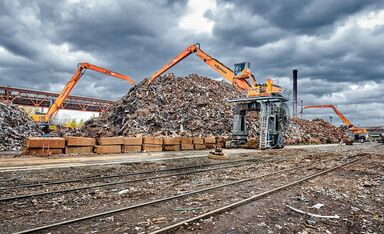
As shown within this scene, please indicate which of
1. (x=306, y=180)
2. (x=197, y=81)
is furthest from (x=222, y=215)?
(x=197, y=81)

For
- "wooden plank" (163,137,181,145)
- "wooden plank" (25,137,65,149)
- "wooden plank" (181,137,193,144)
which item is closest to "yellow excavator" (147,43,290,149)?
"wooden plank" (181,137,193,144)

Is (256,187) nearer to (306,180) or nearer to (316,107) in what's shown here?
(306,180)

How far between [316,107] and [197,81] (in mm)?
45469

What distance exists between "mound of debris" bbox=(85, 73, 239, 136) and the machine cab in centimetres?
673

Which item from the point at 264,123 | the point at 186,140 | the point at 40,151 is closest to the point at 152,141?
the point at 186,140

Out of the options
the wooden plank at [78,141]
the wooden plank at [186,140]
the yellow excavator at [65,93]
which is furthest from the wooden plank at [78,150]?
the yellow excavator at [65,93]

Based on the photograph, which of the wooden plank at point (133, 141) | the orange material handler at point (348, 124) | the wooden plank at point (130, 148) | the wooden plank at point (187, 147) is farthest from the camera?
the orange material handler at point (348, 124)

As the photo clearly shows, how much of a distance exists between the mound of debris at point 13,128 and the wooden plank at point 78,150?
5.51 metres

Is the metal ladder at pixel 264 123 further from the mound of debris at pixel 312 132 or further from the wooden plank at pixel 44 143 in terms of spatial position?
the wooden plank at pixel 44 143

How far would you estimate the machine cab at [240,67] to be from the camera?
2273 cm

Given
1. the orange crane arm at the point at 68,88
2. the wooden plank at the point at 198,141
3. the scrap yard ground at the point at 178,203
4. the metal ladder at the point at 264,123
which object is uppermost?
the orange crane arm at the point at 68,88

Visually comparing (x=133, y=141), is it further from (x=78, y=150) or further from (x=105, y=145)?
(x=78, y=150)

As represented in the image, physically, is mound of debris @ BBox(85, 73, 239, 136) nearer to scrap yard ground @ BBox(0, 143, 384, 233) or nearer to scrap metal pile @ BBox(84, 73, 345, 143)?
scrap metal pile @ BBox(84, 73, 345, 143)

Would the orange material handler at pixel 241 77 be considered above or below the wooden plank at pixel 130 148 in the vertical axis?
above
